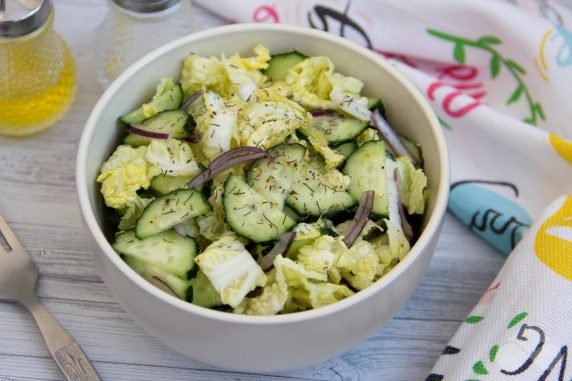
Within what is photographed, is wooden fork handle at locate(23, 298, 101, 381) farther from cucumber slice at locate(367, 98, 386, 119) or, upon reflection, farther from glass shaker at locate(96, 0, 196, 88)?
cucumber slice at locate(367, 98, 386, 119)

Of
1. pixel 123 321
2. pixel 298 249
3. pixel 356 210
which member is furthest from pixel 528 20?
pixel 123 321

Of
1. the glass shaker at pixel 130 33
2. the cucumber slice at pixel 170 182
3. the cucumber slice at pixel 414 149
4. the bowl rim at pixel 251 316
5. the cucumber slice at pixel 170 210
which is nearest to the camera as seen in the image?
the bowl rim at pixel 251 316

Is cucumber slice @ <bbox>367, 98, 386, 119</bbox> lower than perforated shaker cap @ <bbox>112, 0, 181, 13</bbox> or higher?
higher

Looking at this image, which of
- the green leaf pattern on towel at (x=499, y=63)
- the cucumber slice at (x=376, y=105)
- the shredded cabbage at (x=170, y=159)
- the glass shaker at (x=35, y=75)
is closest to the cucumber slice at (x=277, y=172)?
the shredded cabbage at (x=170, y=159)

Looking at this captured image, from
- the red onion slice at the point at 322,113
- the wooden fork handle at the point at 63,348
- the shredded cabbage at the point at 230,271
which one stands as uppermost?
the red onion slice at the point at 322,113

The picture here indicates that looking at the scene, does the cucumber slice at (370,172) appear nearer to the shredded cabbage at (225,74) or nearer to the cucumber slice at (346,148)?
the cucumber slice at (346,148)

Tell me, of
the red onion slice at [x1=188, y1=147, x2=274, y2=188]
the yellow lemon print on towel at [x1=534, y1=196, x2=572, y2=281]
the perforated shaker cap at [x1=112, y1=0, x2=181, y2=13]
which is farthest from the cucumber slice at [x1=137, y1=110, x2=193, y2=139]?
the yellow lemon print on towel at [x1=534, y1=196, x2=572, y2=281]

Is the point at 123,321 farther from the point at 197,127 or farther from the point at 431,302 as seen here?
the point at 431,302

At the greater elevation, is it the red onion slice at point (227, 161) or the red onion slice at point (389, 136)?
the red onion slice at point (389, 136)
